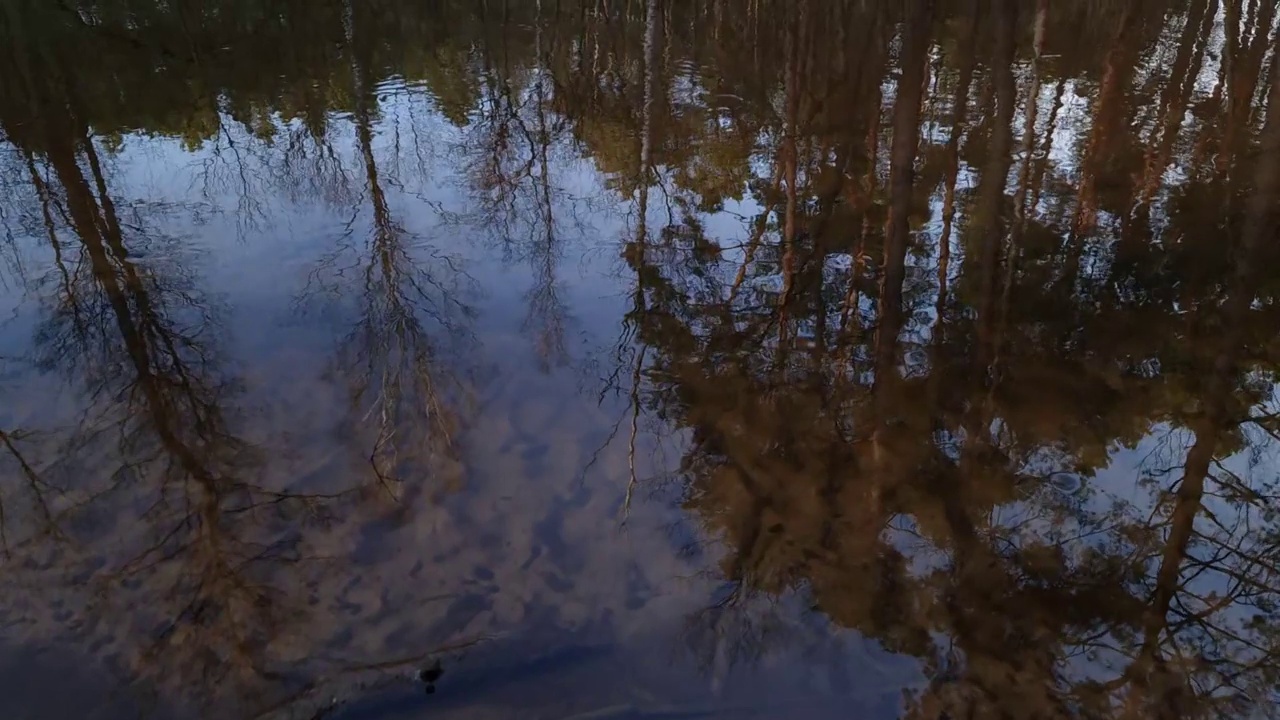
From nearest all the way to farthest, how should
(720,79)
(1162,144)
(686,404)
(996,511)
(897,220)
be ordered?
(996,511), (686,404), (897,220), (1162,144), (720,79)

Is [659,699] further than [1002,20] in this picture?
No

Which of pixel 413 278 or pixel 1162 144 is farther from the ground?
pixel 1162 144


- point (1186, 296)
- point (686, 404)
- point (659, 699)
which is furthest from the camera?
point (1186, 296)

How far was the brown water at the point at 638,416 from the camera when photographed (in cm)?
479

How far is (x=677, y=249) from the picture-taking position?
32.6ft

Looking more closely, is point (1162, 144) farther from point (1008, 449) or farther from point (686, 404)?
point (686, 404)

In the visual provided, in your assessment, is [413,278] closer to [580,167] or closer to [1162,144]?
[580,167]

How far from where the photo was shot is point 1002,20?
12.3 meters

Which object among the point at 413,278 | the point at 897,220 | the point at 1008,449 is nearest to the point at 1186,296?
the point at 897,220

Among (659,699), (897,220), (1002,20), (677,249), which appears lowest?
(659,699)

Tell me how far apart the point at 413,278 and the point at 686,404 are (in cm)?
378

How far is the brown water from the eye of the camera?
4.79 metres

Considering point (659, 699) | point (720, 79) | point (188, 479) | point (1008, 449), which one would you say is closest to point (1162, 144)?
point (720, 79)

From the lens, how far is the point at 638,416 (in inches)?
275
